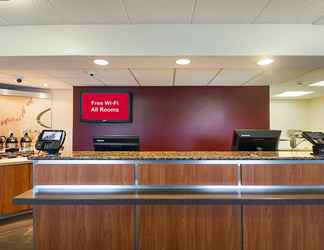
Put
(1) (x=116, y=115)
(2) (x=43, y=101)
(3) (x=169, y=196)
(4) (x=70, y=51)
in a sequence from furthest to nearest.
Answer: (2) (x=43, y=101)
(1) (x=116, y=115)
(4) (x=70, y=51)
(3) (x=169, y=196)

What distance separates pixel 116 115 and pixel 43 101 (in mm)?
1854

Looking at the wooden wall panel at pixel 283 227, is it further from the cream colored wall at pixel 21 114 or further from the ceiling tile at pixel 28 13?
the cream colored wall at pixel 21 114

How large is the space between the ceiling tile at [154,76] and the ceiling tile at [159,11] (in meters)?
1.18

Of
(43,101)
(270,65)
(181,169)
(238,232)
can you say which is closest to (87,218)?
(181,169)

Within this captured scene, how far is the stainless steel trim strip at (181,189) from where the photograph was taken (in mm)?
2531

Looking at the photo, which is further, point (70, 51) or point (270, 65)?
point (270, 65)

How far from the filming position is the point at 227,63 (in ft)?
10.4

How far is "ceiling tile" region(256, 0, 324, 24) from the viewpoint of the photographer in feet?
7.82

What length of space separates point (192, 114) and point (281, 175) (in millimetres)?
2963

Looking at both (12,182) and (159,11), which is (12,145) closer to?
(12,182)

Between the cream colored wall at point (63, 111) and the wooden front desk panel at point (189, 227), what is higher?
the cream colored wall at point (63, 111)

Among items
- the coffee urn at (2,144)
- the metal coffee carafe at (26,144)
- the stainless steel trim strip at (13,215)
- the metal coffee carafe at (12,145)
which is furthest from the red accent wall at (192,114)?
the stainless steel trim strip at (13,215)

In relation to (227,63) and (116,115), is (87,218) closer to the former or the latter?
(227,63)

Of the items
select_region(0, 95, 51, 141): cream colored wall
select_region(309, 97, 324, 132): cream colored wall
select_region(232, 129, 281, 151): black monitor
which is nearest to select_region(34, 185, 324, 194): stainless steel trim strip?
select_region(232, 129, 281, 151): black monitor
